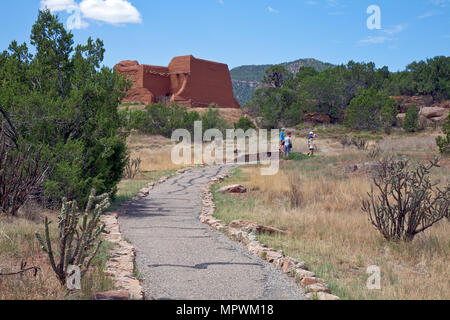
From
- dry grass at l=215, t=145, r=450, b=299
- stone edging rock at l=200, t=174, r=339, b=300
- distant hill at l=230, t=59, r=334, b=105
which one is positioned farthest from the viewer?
distant hill at l=230, t=59, r=334, b=105

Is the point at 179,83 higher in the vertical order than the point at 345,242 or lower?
higher

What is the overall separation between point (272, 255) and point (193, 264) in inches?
45.5

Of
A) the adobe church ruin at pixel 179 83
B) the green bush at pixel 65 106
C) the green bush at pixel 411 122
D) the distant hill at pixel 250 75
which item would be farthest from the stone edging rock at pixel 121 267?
the distant hill at pixel 250 75

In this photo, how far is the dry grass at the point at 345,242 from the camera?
4.71 m

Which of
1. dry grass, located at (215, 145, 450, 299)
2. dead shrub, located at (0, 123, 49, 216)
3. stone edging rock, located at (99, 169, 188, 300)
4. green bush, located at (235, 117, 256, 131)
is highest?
green bush, located at (235, 117, 256, 131)

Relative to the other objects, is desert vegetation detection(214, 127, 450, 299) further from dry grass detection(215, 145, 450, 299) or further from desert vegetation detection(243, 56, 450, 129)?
desert vegetation detection(243, 56, 450, 129)

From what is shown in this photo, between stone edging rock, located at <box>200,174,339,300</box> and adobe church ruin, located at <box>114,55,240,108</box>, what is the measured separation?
173ft

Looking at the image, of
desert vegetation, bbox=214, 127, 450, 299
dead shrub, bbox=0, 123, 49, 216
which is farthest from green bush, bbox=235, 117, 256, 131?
dead shrub, bbox=0, 123, 49, 216

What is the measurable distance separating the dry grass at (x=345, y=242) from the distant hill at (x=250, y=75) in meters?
93.8

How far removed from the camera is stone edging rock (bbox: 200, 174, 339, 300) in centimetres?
426

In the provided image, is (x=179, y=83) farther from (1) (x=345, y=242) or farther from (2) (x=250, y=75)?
(2) (x=250, y=75)

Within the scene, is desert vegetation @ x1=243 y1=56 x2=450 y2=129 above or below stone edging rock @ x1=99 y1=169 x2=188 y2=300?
above

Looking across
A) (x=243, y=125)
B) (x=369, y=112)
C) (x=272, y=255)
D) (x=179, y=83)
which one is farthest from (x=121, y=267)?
(x=179, y=83)

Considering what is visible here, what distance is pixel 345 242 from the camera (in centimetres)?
663
